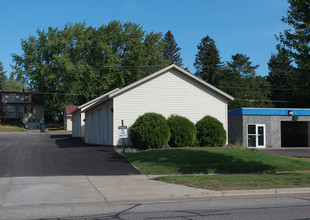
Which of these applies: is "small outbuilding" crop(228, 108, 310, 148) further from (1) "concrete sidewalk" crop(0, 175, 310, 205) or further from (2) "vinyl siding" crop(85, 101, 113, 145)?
(1) "concrete sidewalk" crop(0, 175, 310, 205)

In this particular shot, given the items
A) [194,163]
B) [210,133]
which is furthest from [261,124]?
[194,163]

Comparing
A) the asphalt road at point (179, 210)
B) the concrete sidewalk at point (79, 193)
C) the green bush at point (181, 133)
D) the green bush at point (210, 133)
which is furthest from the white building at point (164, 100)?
the asphalt road at point (179, 210)

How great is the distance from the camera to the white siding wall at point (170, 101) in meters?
23.3

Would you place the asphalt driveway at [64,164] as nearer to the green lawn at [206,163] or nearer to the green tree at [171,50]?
the green lawn at [206,163]

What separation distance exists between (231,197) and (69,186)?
504 cm

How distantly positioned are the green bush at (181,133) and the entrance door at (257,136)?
998 centimetres

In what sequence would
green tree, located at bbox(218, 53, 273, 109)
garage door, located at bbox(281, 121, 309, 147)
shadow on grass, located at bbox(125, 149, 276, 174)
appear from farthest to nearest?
1. green tree, located at bbox(218, 53, 273, 109)
2. garage door, located at bbox(281, 121, 309, 147)
3. shadow on grass, located at bbox(125, 149, 276, 174)

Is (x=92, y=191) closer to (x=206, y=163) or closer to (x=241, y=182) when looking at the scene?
(x=241, y=182)

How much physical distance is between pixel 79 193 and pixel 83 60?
50.2 meters

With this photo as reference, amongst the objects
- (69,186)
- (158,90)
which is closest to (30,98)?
(158,90)

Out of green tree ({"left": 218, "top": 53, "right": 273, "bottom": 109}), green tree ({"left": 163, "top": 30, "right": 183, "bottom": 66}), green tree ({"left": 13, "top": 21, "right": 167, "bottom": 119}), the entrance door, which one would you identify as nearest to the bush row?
the entrance door

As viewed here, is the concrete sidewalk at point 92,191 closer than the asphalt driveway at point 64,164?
Yes

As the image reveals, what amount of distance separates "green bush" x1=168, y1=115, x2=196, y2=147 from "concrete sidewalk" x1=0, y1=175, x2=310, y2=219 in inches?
406

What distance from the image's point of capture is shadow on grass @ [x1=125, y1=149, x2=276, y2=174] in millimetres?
14586
